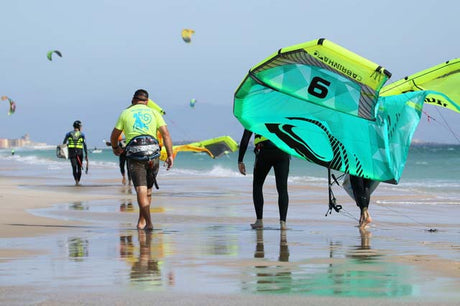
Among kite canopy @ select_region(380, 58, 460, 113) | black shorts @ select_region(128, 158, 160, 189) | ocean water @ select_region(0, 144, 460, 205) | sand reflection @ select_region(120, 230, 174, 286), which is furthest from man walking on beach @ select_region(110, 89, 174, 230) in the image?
ocean water @ select_region(0, 144, 460, 205)

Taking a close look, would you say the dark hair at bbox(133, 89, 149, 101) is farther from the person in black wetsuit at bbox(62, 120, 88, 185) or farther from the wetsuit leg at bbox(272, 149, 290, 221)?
the person in black wetsuit at bbox(62, 120, 88, 185)

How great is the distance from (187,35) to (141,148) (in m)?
23.6

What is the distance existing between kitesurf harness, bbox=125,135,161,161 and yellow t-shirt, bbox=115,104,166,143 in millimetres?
51

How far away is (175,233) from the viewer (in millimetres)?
8789

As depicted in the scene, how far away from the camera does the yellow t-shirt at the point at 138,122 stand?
8875 millimetres

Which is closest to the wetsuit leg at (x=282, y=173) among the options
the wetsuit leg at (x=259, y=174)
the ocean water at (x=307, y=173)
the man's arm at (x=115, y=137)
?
the wetsuit leg at (x=259, y=174)

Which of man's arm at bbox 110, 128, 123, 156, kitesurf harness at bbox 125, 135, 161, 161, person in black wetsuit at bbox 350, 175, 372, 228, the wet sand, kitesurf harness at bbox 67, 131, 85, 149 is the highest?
kitesurf harness at bbox 67, 131, 85, 149

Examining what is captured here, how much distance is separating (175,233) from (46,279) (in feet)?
10.9

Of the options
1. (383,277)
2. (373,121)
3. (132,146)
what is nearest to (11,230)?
(132,146)

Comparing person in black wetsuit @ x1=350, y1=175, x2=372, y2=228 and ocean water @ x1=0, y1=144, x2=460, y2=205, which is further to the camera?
ocean water @ x1=0, y1=144, x2=460, y2=205

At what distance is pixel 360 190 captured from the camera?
9.85m

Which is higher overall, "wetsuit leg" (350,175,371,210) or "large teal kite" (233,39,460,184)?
"large teal kite" (233,39,460,184)

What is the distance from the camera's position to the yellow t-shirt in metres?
8.88

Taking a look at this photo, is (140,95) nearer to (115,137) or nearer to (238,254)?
(115,137)
